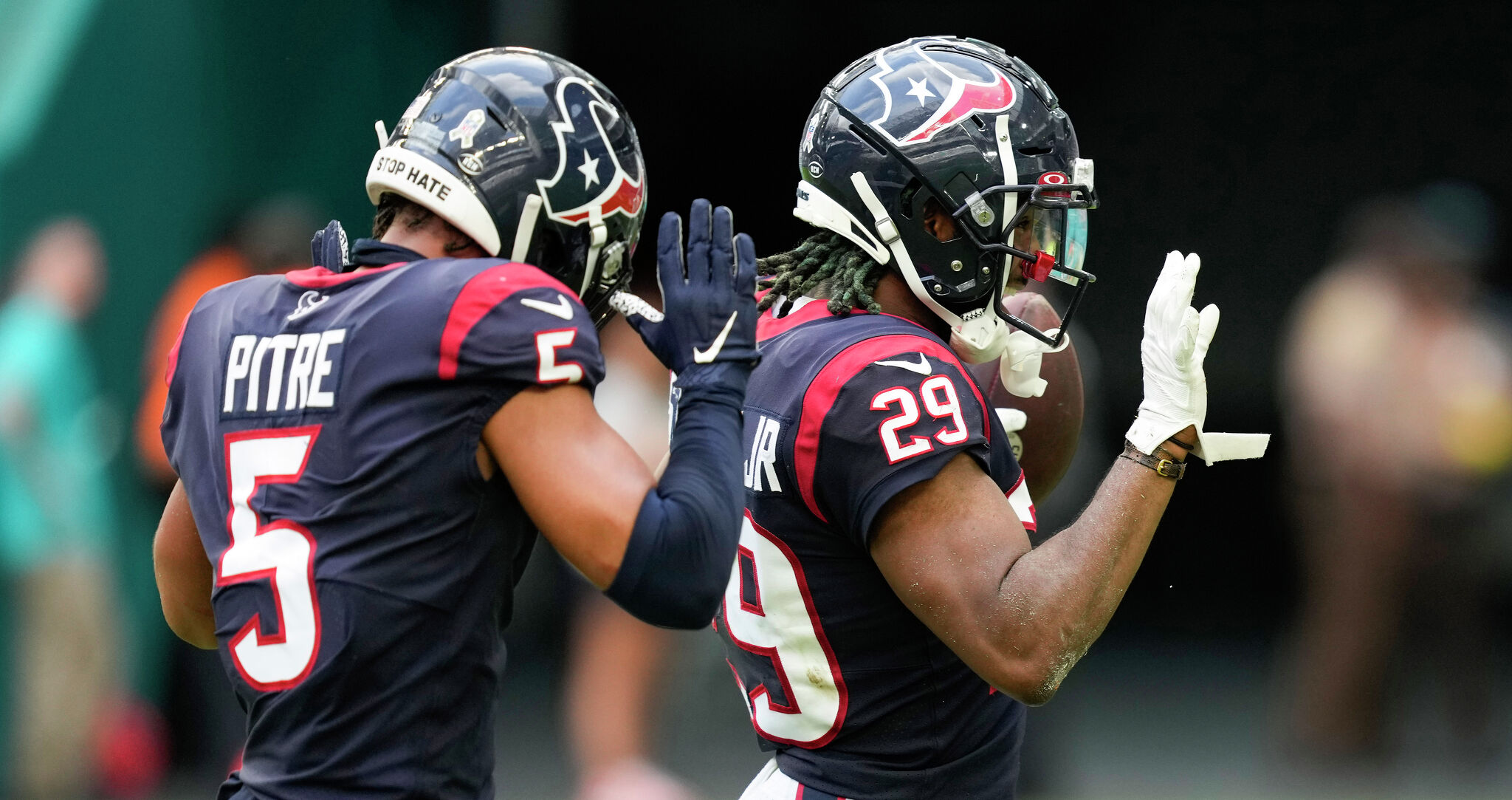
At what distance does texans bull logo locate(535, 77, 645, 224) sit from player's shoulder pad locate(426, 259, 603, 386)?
0.25 metres

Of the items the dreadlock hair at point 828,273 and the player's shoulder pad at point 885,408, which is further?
the dreadlock hair at point 828,273

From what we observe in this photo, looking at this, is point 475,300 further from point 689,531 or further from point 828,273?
point 828,273

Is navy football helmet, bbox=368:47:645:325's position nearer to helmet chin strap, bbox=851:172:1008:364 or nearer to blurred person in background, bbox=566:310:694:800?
helmet chin strap, bbox=851:172:1008:364

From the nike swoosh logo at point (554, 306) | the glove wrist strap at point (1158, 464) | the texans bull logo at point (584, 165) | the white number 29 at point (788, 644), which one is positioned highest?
the texans bull logo at point (584, 165)

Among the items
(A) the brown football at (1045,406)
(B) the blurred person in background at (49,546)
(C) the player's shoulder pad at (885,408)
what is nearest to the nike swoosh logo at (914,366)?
(C) the player's shoulder pad at (885,408)

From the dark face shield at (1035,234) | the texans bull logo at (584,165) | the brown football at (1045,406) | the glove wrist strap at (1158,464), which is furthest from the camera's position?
the brown football at (1045,406)

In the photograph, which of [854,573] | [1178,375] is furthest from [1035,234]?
[854,573]

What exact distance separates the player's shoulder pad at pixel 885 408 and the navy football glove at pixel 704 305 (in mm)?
288

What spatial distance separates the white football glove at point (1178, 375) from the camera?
8.57 ft

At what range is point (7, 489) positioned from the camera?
6.38 m

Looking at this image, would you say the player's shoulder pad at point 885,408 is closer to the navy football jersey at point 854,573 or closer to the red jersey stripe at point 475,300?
the navy football jersey at point 854,573

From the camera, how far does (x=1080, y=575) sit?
2.48m

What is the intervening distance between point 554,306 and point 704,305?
0.26 metres

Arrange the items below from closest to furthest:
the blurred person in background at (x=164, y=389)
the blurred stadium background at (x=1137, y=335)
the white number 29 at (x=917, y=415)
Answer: the white number 29 at (x=917, y=415)
the blurred person in background at (x=164, y=389)
the blurred stadium background at (x=1137, y=335)
